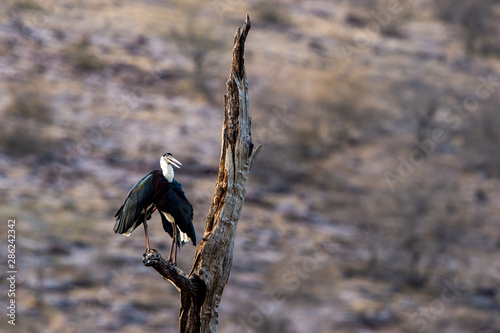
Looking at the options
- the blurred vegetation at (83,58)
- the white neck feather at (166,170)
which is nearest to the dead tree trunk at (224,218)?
the white neck feather at (166,170)

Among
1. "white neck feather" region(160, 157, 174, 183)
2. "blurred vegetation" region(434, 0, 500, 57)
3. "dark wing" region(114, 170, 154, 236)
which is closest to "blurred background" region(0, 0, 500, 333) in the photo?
"blurred vegetation" region(434, 0, 500, 57)

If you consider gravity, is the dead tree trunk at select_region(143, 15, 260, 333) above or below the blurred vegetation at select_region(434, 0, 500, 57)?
below

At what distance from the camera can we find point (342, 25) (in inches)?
1576

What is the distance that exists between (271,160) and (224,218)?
2268 cm

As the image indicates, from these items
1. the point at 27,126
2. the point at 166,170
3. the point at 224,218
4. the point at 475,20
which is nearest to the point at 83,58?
the point at 27,126

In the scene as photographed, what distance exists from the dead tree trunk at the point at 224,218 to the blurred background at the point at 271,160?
494 inches

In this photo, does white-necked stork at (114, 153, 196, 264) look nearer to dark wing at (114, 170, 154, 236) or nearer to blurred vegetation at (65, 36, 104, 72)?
dark wing at (114, 170, 154, 236)

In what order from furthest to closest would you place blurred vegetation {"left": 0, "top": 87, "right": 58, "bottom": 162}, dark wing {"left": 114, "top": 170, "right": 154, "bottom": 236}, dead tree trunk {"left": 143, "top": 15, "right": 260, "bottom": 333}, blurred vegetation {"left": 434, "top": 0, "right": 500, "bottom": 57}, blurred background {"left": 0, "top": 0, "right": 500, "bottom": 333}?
1. blurred vegetation {"left": 434, "top": 0, "right": 500, "bottom": 57}
2. blurred vegetation {"left": 0, "top": 87, "right": 58, "bottom": 162}
3. blurred background {"left": 0, "top": 0, "right": 500, "bottom": 333}
4. dead tree trunk {"left": 143, "top": 15, "right": 260, "bottom": 333}
5. dark wing {"left": 114, "top": 170, "right": 154, "bottom": 236}

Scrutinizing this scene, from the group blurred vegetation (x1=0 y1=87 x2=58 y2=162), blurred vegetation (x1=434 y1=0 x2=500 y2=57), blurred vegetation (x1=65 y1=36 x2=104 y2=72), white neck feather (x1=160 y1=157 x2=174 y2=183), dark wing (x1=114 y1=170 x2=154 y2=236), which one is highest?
blurred vegetation (x1=434 y1=0 x2=500 y2=57)

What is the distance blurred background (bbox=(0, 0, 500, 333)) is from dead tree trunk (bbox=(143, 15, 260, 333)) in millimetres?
12554

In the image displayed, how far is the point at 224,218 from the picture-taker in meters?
6.88

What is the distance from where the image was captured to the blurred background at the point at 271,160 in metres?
21.3

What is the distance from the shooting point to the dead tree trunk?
684 cm

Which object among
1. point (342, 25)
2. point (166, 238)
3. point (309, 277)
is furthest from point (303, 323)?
point (342, 25)
